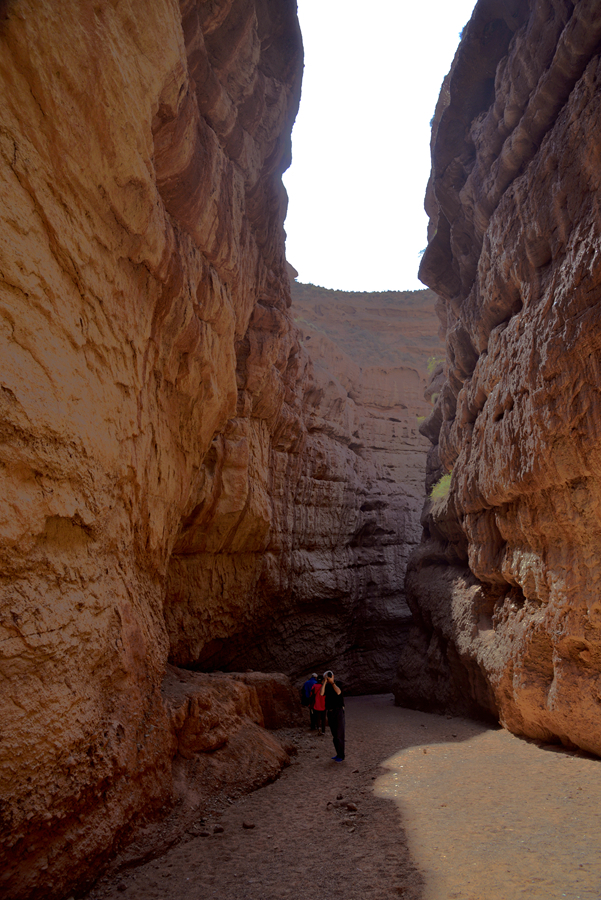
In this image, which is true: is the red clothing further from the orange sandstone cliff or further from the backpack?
the orange sandstone cliff

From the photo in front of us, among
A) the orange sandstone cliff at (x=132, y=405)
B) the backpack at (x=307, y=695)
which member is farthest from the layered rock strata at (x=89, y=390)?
the backpack at (x=307, y=695)

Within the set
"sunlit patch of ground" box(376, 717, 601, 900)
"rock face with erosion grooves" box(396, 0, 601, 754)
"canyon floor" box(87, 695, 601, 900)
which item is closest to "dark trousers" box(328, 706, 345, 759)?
"canyon floor" box(87, 695, 601, 900)

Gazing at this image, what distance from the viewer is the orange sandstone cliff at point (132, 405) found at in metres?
3.74

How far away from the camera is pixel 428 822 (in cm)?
Answer: 541

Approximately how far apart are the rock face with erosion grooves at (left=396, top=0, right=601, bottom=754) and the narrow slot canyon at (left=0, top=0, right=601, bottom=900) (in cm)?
6

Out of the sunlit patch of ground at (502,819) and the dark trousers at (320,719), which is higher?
the sunlit patch of ground at (502,819)

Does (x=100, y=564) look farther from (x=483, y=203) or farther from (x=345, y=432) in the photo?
(x=345, y=432)

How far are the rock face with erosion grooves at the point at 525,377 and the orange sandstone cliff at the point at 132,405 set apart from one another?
427 centimetres

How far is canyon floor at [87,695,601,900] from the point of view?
4.12 metres

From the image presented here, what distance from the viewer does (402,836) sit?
5.11 metres

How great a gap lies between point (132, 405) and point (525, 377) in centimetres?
642

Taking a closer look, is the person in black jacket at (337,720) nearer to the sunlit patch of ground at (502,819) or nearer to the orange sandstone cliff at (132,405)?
the sunlit patch of ground at (502,819)

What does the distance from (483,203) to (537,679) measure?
951 centimetres

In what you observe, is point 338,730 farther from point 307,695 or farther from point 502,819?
point 502,819
